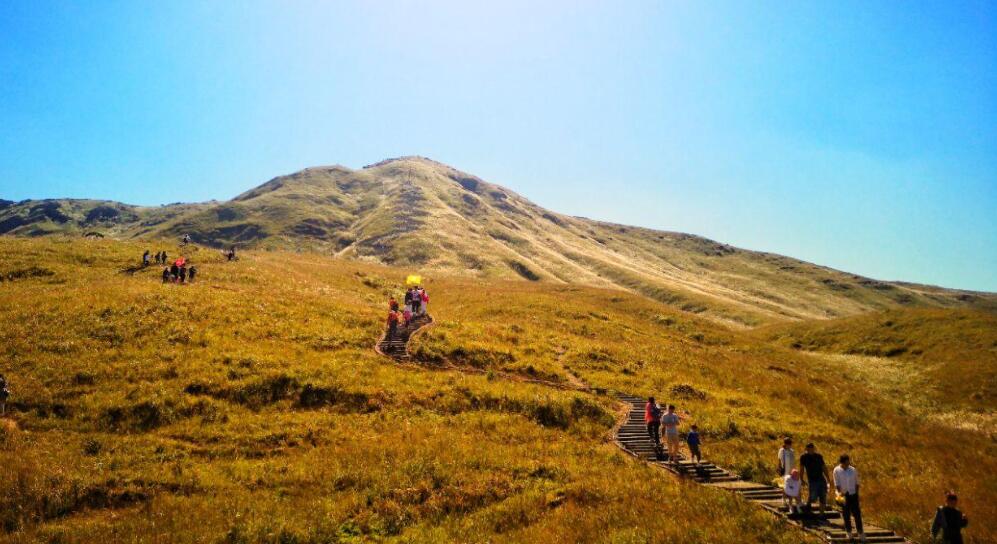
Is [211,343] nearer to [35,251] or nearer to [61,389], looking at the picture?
[61,389]

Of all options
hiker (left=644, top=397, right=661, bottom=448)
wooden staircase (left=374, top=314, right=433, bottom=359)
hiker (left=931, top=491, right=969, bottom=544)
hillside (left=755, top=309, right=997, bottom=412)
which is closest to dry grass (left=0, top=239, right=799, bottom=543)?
wooden staircase (left=374, top=314, right=433, bottom=359)

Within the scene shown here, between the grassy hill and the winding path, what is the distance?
1.02 meters

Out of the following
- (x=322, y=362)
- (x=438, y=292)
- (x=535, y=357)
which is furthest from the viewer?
(x=438, y=292)

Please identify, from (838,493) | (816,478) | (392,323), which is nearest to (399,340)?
(392,323)

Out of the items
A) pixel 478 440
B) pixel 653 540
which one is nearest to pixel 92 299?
pixel 478 440

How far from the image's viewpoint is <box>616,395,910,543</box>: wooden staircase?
46.9 ft

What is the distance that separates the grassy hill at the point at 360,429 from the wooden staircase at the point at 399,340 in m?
0.98

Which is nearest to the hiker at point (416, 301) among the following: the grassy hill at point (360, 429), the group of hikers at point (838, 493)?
the grassy hill at point (360, 429)

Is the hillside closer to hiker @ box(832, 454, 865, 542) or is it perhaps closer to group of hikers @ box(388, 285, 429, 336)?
hiker @ box(832, 454, 865, 542)

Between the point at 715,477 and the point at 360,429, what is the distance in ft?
49.8

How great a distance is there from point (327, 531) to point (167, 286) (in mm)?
36067

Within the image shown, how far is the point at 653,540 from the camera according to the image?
42.6 feet

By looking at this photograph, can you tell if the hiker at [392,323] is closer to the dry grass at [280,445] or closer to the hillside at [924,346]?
the dry grass at [280,445]

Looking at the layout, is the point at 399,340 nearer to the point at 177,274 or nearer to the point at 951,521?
the point at 177,274
